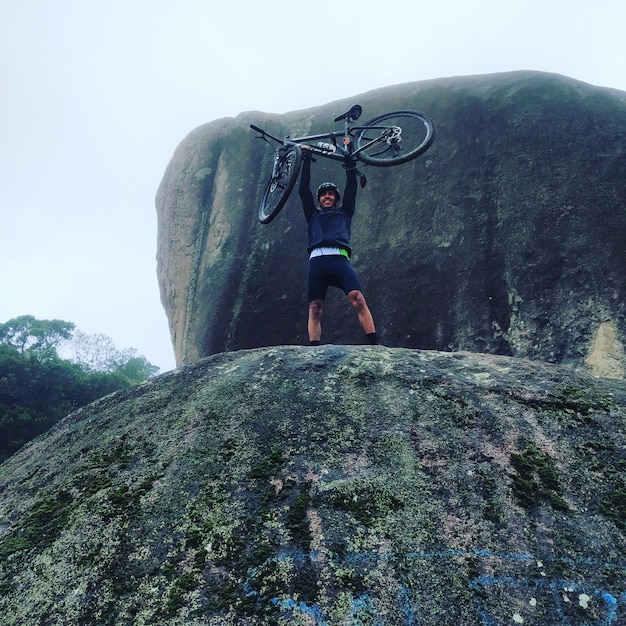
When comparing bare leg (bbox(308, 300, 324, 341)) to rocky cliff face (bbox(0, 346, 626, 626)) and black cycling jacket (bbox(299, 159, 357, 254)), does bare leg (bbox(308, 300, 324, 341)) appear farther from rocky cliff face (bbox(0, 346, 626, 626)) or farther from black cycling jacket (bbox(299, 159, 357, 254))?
rocky cliff face (bbox(0, 346, 626, 626))

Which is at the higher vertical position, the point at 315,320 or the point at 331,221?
the point at 331,221

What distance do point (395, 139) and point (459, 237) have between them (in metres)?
1.66

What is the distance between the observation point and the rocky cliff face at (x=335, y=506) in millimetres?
1850

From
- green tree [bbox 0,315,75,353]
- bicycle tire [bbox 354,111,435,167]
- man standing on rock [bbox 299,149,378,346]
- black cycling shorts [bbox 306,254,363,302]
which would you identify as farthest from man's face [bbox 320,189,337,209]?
green tree [bbox 0,315,75,353]

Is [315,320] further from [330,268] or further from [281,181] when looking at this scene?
[281,181]

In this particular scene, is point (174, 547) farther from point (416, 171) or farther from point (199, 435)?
point (416, 171)

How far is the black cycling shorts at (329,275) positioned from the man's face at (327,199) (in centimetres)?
73

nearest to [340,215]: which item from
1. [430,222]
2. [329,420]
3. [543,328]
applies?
[430,222]

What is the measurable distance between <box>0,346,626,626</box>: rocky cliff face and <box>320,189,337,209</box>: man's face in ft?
9.40

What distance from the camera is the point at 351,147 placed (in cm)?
739

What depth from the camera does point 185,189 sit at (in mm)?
10188

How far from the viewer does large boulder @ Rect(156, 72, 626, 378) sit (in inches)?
244

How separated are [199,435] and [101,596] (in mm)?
1021

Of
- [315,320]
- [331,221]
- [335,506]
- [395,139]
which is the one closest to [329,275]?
[315,320]
